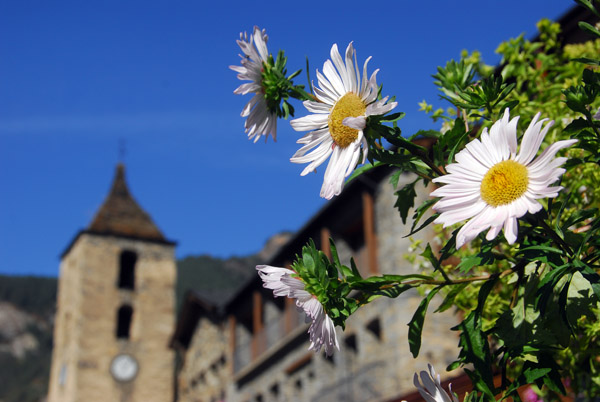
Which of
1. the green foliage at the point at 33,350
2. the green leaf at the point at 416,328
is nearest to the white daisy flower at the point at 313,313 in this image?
the green leaf at the point at 416,328

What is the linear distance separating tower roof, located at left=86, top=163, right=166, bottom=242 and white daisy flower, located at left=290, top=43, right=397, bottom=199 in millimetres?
34877

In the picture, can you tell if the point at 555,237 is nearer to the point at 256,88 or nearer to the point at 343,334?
the point at 256,88

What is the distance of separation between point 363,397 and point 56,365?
989 inches

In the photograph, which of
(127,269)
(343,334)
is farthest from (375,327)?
(127,269)

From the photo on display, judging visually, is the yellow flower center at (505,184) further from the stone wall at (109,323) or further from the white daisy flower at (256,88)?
the stone wall at (109,323)

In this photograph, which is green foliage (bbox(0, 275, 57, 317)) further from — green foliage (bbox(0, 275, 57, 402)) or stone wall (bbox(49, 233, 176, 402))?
stone wall (bbox(49, 233, 176, 402))

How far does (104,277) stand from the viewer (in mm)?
35344

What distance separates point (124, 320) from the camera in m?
36.3

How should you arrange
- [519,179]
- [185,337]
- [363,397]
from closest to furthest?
[519,179] → [363,397] → [185,337]

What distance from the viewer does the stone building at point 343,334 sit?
14.7 m

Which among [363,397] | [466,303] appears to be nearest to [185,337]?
[363,397]

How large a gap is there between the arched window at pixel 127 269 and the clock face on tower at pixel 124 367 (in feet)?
12.4

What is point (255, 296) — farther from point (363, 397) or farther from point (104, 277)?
point (104, 277)

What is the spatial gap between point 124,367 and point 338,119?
34014 mm
